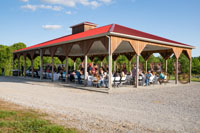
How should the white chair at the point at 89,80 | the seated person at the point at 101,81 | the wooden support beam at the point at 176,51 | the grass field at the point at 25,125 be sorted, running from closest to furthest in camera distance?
the grass field at the point at 25,125
the seated person at the point at 101,81
the white chair at the point at 89,80
the wooden support beam at the point at 176,51

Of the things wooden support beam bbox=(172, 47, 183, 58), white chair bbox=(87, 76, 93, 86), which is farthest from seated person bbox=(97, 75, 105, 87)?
wooden support beam bbox=(172, 47, 183, 58)

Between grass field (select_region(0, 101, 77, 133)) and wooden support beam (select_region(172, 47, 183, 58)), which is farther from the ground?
wooden support beam (select_region(172, 47, 183, 58))

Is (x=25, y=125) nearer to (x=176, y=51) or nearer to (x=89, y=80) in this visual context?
(x=89, y=80)

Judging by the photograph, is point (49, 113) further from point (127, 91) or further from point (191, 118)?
point (127, 91)

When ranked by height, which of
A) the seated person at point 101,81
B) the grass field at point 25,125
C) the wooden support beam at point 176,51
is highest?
the wooden support beam at point 176,51

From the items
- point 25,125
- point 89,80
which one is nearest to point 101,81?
point 89,80

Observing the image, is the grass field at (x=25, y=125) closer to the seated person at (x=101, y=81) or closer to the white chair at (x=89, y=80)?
the seated person at (x=101, y=81)

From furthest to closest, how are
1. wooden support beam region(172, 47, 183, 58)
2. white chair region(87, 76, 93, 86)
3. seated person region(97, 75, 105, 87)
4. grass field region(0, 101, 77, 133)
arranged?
wooden support beam region(172, 47, 183, 58)
white chair region(87, 76, 93, 86)
seated person region(97, 75, 105, 87)
grass field region(0, 101, 77, 133)

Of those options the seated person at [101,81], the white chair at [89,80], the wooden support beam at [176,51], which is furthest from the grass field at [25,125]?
the wooden support beam at [176,51]

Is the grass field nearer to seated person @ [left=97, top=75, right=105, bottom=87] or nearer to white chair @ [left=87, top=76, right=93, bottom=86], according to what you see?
seated person @ [left=97, top=75, right=105, bottom=87]

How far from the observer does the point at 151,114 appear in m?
5.17

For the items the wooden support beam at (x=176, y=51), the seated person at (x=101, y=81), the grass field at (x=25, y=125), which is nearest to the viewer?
the grass field at (x=25, y=125)

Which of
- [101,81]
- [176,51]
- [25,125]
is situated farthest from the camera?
[176,51]

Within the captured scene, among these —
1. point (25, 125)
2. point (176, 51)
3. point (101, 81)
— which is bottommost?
point (25, 125)
